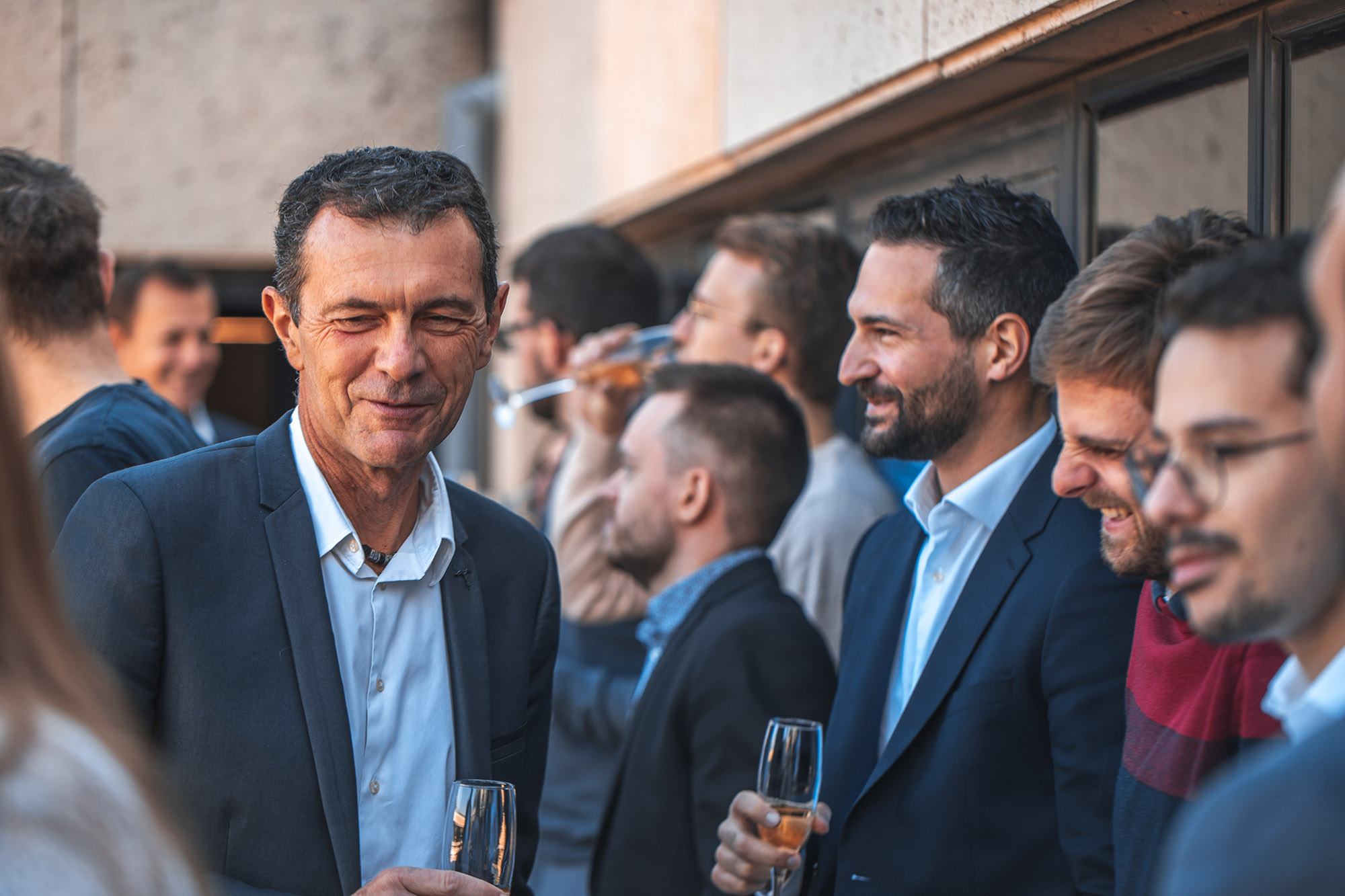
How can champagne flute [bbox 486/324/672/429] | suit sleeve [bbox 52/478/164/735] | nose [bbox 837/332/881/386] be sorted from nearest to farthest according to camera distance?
1. suit sleeve [bbox 52/478/164/735]
2. nose [bbox 837/332/881/386]
3. champagne flute [bbox 486/324/672/429]

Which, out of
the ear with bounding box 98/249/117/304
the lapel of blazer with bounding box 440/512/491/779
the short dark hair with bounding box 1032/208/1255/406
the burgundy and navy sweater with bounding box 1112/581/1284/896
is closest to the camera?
the burgundy and navy sweater with bounding box 1112/581/1284/896

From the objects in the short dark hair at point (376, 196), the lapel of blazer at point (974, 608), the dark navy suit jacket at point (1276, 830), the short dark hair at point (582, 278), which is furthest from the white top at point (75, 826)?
the short dark hair at point (582, 278)

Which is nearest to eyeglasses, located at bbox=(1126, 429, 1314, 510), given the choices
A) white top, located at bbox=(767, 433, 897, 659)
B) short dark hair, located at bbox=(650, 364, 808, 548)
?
short dark hair, located at bbox=(650, 364, 808, 548)

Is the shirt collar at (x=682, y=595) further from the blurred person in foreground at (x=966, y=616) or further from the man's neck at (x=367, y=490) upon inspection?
the man's neck at (x=367, y=490)

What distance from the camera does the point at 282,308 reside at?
209 cm

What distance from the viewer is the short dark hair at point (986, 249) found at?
256cm

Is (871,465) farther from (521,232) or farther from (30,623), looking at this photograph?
(521,232)

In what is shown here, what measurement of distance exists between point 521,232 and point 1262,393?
7.14m

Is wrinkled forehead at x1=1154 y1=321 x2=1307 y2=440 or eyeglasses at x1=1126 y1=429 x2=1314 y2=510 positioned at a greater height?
wrinkled forehead at x1=1154 y1=321 x2=1307 y2=440

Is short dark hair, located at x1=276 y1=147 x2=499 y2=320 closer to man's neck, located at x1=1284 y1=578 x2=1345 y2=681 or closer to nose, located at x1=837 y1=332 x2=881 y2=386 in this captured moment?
nose, located at x1=837 y1=332 x2=881 y2=386

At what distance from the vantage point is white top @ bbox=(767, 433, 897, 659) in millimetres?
3465

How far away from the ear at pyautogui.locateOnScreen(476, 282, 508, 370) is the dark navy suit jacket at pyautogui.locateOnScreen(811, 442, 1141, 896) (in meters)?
0.99

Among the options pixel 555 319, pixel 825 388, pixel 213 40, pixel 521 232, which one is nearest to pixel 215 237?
pixel 213 40

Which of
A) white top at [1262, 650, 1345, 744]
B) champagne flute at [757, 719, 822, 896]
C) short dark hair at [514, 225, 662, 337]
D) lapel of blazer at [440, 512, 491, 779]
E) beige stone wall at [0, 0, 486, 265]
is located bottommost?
champagne flute at [757, 719, 822, 896]
